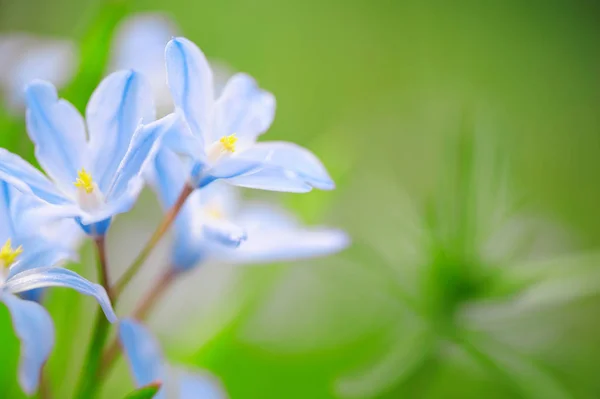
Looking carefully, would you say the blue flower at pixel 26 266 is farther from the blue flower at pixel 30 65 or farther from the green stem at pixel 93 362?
the blue flower at pixel 30 65

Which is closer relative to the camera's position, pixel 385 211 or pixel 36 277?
pixel 36 277

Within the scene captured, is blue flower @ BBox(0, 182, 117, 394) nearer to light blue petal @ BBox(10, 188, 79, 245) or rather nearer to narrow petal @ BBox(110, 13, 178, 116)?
light blue petal @ BBox(10, 188, 79, 245)

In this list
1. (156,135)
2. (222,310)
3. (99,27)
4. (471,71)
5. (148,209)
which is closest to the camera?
(156,135)

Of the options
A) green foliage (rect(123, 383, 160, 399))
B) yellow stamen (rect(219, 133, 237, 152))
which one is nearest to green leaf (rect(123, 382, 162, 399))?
green foliage (rect(123, 383, 160, 399))

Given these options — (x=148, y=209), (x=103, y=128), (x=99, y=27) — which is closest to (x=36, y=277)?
(x=103, y=128)

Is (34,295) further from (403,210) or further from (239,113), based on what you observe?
(403,210)

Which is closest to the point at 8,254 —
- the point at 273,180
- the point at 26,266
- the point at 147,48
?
the point at 26,266

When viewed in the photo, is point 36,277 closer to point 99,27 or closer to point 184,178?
point 184,178
